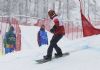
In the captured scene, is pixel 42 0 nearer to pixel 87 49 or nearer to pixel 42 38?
pixel 42 38

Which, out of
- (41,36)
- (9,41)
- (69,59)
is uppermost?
(41,36)

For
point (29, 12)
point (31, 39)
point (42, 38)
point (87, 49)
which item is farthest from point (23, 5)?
point (87, 49)

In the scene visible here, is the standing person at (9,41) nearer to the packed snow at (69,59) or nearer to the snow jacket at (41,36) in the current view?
the snow jacket at (41,36)

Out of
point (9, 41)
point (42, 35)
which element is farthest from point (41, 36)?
point (9, 41)

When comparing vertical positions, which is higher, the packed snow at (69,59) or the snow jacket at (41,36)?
the snow jacket at (41,36)

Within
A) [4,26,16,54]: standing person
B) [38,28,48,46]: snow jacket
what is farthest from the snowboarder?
[4,26,16,54]: standing person

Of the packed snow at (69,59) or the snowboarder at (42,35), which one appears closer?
the packed snow at (69,59)

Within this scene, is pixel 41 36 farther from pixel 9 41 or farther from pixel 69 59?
pixel 69 59

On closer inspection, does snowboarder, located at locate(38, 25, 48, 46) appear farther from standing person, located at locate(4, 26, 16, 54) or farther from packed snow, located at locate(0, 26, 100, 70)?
packed snow, located at locate(0, 26, 100, 70)

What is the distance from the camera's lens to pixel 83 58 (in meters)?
9.34

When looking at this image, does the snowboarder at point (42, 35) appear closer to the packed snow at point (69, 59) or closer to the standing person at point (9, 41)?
the standing person at point (9, 41)

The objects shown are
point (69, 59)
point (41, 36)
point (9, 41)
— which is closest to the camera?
point (69, 59)

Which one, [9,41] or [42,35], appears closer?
[9,41]

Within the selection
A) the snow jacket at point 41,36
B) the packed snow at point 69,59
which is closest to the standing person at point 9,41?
the snow jacket at point 41,36
